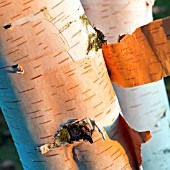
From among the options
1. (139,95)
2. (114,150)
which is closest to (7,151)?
(139,95)

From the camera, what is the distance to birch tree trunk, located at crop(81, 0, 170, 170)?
1.01 m

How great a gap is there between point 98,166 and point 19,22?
0.27 metres

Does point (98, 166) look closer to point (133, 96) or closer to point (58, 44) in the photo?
point (58, 44)

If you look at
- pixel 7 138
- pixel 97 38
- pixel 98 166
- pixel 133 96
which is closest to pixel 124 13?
pixel 133 96

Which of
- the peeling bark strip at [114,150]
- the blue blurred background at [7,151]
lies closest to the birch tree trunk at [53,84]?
the peeling bark strip at [114,150]

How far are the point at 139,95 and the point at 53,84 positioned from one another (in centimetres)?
47

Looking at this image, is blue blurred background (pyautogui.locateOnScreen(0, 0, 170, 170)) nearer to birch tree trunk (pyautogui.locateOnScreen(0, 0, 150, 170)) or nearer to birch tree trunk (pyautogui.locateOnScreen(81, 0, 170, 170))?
birch tree trunk (pyautogui.locateOnScreen(81, 0, 170, 170))

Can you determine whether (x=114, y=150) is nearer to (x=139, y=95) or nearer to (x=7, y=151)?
(x=139, y=95)

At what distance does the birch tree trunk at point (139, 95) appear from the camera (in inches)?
39.8

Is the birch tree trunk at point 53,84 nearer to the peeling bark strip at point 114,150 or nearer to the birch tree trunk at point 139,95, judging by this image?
the peeling bark strip at point 114,150

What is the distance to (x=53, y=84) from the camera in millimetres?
640

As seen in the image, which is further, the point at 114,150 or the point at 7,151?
the point at 7,151

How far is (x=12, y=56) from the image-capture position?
0.63 m

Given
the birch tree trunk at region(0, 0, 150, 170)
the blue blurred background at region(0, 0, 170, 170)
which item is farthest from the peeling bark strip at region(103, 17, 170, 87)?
the blue blurred background at region(0, 0, 170, 170)
